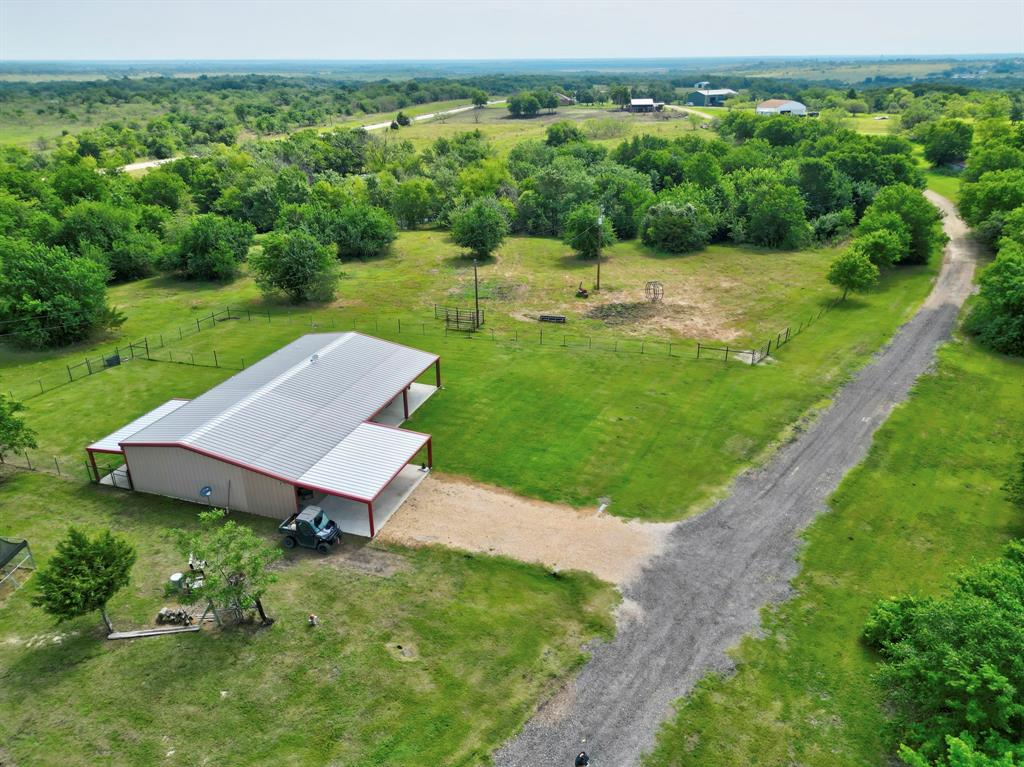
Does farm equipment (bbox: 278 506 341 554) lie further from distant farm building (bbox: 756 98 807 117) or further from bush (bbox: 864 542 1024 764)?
distant farm building (bbox: 756 98 807 117)

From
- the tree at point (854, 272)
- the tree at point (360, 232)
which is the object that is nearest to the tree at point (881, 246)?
the tree at point (854, 272)

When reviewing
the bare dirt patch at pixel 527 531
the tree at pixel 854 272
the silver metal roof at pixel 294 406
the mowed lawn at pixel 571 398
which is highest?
the tree at pixel 854 272

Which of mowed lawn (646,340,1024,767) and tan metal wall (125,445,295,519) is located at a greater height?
tan metal wall (125,445,295,519)

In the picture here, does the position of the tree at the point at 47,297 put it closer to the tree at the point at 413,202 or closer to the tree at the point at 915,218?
the tree at the point at 413,202

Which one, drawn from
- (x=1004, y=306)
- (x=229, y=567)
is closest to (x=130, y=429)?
(x=229, y=567)

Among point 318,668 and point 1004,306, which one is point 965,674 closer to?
point 318,668

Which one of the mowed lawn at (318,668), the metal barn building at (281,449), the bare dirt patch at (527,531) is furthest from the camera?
the metal barn building at (281,449)

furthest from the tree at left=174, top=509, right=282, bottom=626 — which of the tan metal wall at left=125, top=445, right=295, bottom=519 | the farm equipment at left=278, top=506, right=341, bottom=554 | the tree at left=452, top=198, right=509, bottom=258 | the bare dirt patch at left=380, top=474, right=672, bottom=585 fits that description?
the tree at left=452, top=198, right=509, bottom=258
